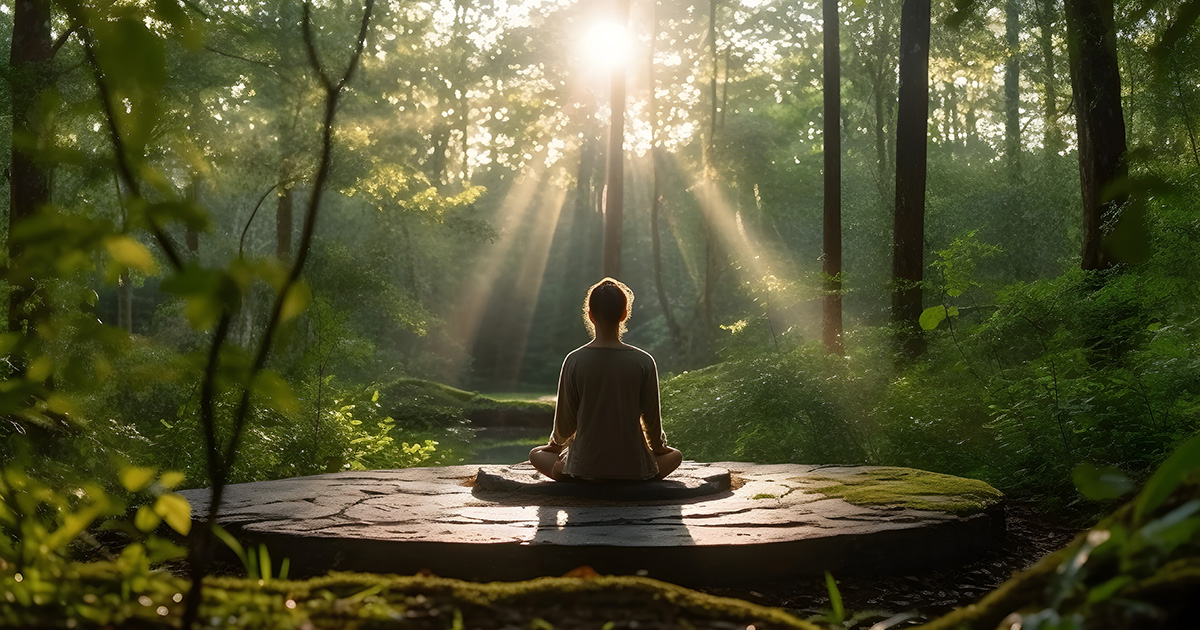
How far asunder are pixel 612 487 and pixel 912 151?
8084 mm

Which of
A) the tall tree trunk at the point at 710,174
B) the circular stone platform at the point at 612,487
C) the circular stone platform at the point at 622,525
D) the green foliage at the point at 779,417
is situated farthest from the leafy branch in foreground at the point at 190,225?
the tall tree trunk at the point at 710,174

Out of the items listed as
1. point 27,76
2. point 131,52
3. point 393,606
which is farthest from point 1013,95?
point 131,52

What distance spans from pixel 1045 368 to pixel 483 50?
26797 mm

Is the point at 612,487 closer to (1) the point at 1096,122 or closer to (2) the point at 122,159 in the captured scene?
(2) the point at 122,159

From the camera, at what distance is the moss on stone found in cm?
541

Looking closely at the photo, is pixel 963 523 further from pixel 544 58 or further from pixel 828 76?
pixel 544 58

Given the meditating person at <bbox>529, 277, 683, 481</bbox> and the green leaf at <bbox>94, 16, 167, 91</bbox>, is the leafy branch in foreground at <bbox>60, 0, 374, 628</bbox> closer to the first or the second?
the green leaf at <bbox>94, 16, 167, 91</bbox>

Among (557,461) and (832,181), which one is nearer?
(557,461)

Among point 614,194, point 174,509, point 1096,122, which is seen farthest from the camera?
point 614,194

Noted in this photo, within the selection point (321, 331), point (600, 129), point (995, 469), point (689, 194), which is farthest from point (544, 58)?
point (995, 469)

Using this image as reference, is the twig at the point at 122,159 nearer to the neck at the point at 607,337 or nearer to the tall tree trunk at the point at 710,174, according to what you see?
the neck at the point at 607,337

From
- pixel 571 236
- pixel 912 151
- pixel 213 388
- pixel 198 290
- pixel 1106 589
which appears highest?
pixel 571 236

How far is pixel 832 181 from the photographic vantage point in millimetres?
15188

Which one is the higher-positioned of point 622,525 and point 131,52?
point 131,52
